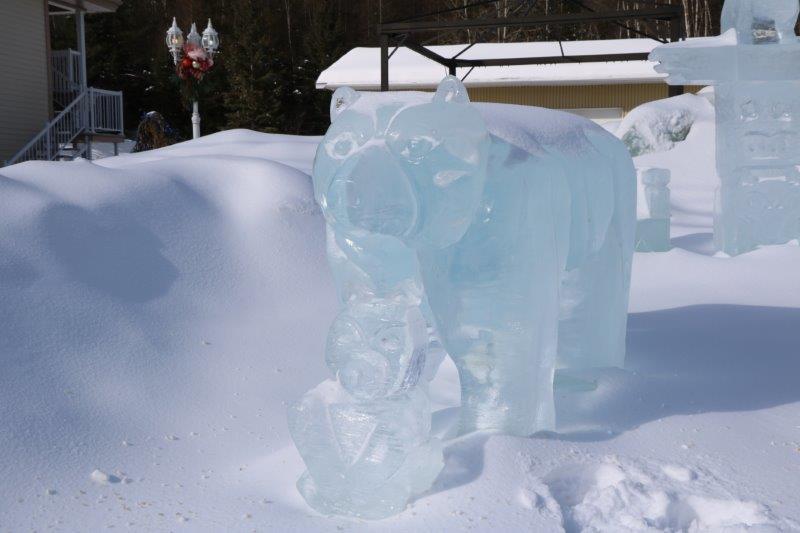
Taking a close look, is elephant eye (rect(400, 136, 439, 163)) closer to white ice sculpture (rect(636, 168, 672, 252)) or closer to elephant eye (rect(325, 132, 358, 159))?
elephant eye (rect(325, 132, 358, 159))

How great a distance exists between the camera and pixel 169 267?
4.85 metres

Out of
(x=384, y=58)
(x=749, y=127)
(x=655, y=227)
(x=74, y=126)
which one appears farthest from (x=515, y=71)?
(x=655, y=227)

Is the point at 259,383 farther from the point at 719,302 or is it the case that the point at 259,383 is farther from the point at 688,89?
the point at 688,89

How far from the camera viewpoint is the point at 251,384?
13.1 feet

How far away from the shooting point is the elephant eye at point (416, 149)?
2543mm

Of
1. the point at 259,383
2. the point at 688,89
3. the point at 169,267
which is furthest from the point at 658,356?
the point at 688,89

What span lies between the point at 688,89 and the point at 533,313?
18.0 meters

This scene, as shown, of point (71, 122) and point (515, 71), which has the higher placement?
point (515, 71)

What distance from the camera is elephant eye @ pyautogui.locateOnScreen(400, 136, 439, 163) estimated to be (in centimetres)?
254

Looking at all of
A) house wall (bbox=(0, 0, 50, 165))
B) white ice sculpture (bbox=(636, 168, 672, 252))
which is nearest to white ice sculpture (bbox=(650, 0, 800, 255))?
white ice sculpture (bbox=(636, 168, 672, 252))

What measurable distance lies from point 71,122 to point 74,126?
15 cm

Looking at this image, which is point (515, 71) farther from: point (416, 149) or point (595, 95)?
point (416, 149)

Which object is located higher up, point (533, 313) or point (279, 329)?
point (533, 313)

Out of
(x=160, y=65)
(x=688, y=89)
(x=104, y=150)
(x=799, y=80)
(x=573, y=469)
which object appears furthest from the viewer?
(x=160, y=65)
